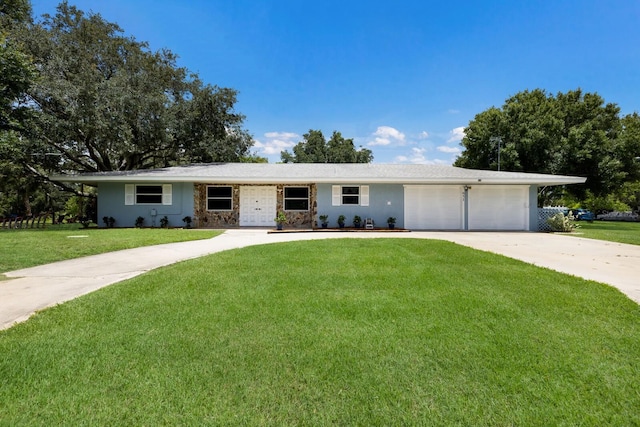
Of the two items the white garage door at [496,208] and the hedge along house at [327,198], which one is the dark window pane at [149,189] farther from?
the white garage door at [496,208]

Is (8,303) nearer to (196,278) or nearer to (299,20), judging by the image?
(196,278)

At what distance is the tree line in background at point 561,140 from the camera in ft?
67.1

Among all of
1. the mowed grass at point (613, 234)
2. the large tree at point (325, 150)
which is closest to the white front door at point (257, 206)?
the mowed grass at point (613, 234)

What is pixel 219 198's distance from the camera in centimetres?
1620

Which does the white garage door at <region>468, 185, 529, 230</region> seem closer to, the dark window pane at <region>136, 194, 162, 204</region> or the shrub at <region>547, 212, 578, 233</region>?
the shrub at <region>547, 212, 578, 233</region>

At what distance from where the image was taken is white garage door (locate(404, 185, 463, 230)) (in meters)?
15.6

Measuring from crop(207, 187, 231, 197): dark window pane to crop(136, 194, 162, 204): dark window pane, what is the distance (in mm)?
2322

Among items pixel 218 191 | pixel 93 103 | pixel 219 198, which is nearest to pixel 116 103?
pixel 93 103

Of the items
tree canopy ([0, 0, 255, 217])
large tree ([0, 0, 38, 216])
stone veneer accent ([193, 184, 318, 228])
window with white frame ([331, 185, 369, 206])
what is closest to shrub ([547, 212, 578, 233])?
window with white frame ([331, 185, 369, 206])

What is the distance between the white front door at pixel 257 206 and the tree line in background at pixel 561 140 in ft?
52.0

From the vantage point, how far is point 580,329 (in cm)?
332

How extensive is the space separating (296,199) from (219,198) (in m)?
3.97

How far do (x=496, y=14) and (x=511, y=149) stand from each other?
422 inches

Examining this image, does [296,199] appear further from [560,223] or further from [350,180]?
[560,223]
